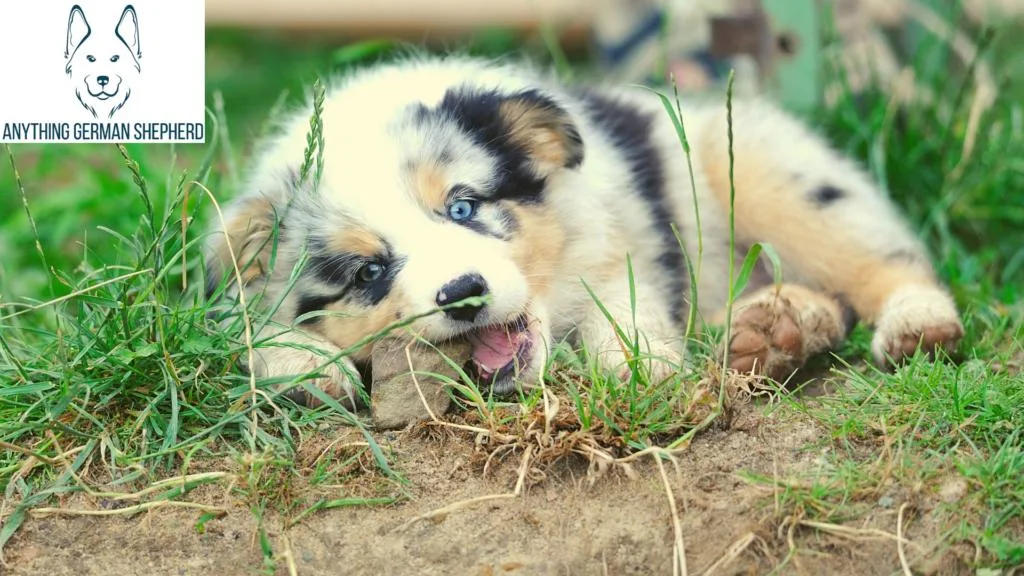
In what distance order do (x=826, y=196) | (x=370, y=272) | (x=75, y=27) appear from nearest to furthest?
(x=75, y=27) < (x=370, y=272) < (x=826, y=196)

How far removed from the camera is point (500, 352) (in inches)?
129

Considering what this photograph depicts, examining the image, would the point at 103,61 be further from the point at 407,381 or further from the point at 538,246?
the point at 538,246

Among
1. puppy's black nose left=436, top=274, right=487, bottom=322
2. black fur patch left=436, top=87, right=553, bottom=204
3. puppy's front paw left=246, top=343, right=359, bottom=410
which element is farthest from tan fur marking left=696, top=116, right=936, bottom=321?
puppy's front paw left=246, top=343, right=359, bottom=410

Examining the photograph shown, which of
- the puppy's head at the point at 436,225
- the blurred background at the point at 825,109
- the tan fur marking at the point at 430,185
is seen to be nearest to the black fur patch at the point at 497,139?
the puppy's head at the point at 436,225

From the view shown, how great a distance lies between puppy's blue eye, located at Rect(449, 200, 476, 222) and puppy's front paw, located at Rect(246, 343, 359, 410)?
0.55 meters

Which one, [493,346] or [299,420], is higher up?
[493,346]

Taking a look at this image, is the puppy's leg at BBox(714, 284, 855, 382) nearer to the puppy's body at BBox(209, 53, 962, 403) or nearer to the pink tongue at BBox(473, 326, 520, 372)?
the puppy's body at BBox(209, 53, 962, 403)

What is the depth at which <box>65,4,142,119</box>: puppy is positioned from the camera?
2912 millimetres

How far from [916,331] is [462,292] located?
1.60m

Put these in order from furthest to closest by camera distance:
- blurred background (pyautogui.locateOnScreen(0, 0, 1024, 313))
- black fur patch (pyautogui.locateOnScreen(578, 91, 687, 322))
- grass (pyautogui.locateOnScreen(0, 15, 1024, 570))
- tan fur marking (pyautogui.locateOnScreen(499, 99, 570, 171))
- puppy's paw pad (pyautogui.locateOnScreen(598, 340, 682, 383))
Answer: blurred background (pyautogui.locateOnScreen(0, 0, 1024, 313)), black fur patch (pyautogui.locateOnScreen(578, 91, 687, 322)), tan fur marking (pyautogui.locateOnScreen(499, 99, 570, 171)), puppy's paw pad (pyautogui.locateOnScreen(598, 340, 682, 383)), grass (pyautogui.locateOnScreen(0, 15, 1024, 570))

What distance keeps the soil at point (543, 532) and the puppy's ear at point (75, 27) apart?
1202 millimetres

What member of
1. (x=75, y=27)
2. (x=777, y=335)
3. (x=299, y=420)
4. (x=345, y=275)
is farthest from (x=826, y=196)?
(x=75, y=27)

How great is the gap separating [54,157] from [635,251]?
3330mm

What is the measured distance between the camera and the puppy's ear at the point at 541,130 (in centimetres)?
355
